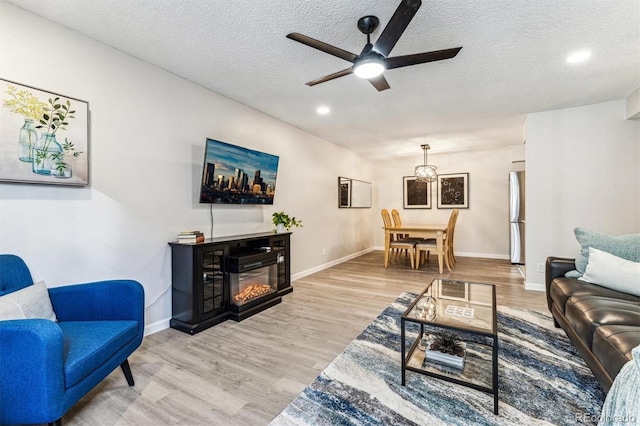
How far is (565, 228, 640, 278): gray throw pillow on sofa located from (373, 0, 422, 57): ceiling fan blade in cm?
240

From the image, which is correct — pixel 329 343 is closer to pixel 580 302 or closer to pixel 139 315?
pixel 139 315

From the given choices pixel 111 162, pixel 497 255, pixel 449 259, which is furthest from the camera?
pixel 497 255

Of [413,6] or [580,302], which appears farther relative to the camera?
[580,302]

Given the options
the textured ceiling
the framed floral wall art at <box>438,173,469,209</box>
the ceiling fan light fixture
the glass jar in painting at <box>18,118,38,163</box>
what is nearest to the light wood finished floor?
the glass jar in painting at <box>18,118,38,163</box>

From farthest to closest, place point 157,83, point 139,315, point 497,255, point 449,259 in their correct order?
point 497,255 < point 449,259 < point 157,83 < point 139,315

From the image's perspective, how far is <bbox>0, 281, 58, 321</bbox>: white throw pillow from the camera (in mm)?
1405

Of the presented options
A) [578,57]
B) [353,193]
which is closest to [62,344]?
[578,57]

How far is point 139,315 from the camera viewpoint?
1866 millimetres

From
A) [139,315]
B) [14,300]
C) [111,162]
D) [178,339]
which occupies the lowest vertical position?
[178,339]

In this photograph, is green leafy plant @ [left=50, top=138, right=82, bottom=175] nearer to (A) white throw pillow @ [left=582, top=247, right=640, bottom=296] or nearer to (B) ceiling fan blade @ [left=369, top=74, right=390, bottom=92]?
(B) ceiling fan blade @ [left=369, top=74, right=390, bottom=92]

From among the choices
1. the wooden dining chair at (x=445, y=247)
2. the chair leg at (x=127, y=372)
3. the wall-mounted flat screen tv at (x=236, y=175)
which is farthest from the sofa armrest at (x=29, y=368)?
the wooden dining chair at (x=445, y=247)

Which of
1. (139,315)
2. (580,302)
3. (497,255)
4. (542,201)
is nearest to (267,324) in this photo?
(139,315)

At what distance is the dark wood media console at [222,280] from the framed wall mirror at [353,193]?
8.70 feet

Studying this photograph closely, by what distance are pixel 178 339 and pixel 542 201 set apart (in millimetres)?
4686
